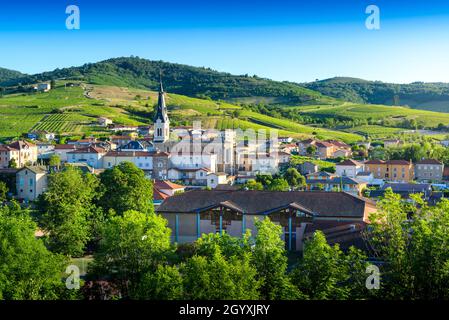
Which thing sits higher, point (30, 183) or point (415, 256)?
point (415, 256)

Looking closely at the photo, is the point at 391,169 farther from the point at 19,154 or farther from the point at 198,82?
the point at 198,82

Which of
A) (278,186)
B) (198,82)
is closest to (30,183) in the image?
(278,186)

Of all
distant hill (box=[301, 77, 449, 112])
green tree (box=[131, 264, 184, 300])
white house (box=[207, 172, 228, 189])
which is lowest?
white house (box=[207, 172, 228, 189])

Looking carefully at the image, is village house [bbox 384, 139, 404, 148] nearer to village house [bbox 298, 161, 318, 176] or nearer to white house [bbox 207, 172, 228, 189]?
village house [bbox 298, 161, 318, 176]

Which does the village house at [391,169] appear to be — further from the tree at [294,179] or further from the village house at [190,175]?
the village house at [190,175]

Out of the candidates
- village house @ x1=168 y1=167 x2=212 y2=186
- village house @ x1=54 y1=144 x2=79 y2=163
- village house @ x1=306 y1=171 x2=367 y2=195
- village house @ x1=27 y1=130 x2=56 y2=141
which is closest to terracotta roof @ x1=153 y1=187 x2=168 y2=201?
village house @ x1=306 y1=171 x2=367 y2=195
